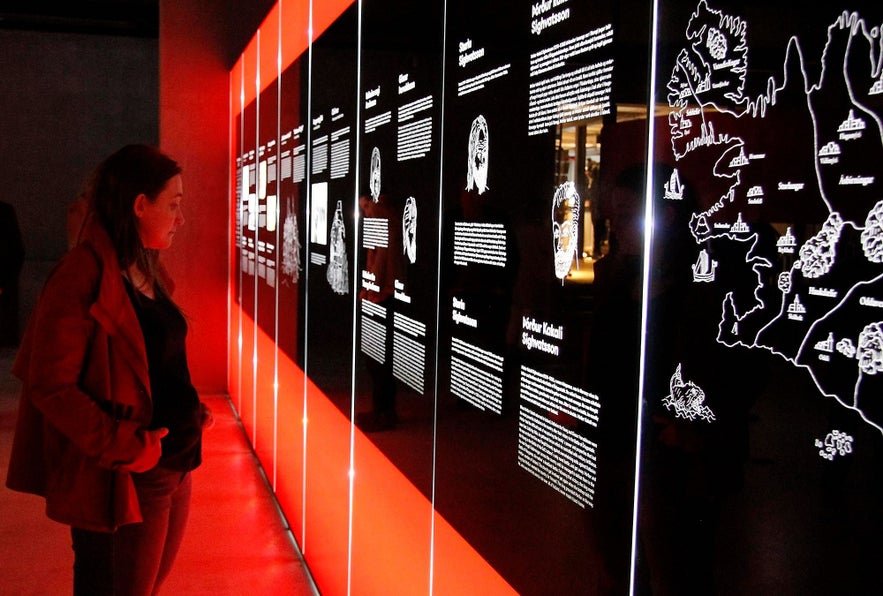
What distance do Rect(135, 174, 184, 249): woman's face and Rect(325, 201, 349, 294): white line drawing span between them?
0.99 metres

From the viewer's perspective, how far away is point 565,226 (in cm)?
166

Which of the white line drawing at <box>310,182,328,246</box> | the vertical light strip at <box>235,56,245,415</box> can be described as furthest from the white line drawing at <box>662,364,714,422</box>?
the vertical light strip at <box>235,56,245,415</box>

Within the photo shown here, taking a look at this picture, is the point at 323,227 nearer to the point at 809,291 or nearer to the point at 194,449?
the point at 194,449

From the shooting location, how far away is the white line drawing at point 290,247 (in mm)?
4551

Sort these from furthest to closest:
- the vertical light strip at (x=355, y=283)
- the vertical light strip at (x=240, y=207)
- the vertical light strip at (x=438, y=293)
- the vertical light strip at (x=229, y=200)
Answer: the vertical light strip at (x=229, y=200) → the vertical light strip at (x=240, y=207) → the vertical light strip at (x=355, y=283) → the vertical light strip at (x=438, y=293)

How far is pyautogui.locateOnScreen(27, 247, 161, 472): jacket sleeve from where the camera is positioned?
2.20 metres

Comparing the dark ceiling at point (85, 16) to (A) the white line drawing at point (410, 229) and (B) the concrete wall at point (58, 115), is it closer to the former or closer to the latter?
(B) the concrete wall at point (58, 115)

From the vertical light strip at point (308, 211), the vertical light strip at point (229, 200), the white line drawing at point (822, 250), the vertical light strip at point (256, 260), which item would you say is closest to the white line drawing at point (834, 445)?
the white line drawing at point (822, 250)

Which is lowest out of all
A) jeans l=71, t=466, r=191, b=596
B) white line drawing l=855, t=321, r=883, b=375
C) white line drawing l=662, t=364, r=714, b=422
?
jeans l=71, t=466, r=191, b=596

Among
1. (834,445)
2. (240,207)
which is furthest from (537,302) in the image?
(240,207)

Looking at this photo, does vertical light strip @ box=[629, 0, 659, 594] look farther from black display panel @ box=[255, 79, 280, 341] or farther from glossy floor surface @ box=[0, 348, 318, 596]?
black display panel @ box=[255, 79, 280, 341]

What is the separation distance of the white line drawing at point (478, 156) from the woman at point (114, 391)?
926mm

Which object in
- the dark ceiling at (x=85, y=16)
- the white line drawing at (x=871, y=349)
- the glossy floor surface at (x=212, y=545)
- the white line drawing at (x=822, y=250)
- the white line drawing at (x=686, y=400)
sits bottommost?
the glossy floor surface at (x=212, y=545)

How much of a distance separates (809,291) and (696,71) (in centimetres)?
38
